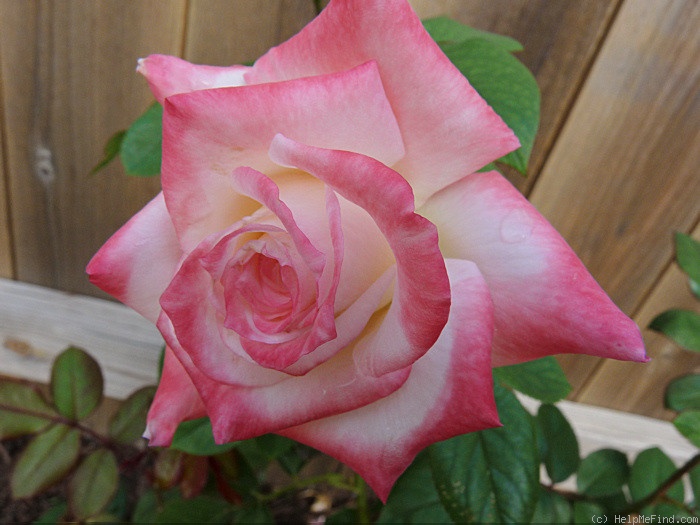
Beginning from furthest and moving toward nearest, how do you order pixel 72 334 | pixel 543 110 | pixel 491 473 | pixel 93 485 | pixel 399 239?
pixel 72 334 → pixel 543 110 → pixel 93 485 → pixel 491 473 → pixel 399 239

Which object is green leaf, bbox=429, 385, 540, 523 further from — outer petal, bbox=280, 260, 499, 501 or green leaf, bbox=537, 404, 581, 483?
green leaf, bbox=537, 404, 581, 483

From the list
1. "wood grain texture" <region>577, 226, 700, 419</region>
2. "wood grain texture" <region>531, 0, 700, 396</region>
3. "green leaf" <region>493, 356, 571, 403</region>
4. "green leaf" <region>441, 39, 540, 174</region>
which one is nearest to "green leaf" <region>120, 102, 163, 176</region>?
"green leaf" <region>441, 39, 540, 174</region>

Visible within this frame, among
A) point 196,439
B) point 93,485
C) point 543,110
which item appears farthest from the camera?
point 543,110

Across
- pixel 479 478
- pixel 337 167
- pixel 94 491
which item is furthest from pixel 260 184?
pixel 94 491

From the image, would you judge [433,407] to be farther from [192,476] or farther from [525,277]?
[192,476]

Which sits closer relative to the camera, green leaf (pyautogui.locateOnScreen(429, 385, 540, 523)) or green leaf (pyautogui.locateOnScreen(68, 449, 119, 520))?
green leaf (pyautogui.locateOnScreen(429, 385, 540, 523))

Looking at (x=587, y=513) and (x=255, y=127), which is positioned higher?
(x=255, y=127)

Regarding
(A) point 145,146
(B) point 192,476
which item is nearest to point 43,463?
(B) point 192,476
